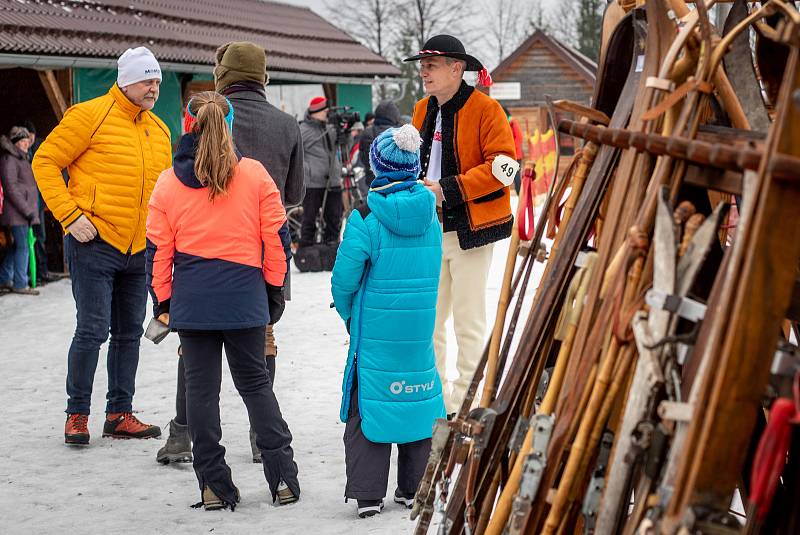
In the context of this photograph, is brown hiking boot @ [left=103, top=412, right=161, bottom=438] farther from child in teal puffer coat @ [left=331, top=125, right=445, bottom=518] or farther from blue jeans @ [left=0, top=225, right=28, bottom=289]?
blue jeans @ [left=0, top=225, right=28, bottom=289]

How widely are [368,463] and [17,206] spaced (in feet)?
23.2

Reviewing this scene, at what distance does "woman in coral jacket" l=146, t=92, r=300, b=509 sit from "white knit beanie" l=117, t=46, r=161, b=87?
931mm

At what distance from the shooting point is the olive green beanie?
15.6 feet

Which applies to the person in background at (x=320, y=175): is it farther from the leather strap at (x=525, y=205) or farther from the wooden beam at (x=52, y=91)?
the leather strap at (x=525, y=205)

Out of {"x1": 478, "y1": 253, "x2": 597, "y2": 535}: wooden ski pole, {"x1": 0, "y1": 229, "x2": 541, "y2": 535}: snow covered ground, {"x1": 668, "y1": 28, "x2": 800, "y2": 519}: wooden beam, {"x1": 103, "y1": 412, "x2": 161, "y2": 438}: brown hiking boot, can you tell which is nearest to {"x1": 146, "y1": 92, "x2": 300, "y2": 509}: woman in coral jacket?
{"x1": 0, "y1": 229, "x2": 541, "y2": 535}: snow covered ground

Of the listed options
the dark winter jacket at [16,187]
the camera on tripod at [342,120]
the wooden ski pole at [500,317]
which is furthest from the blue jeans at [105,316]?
the camera on tripod at [342,120]

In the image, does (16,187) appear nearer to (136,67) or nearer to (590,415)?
(136,67)

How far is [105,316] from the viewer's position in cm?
499

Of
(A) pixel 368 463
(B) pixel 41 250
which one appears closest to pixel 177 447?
(A) pixel 368 463

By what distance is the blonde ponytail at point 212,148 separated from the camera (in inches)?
156

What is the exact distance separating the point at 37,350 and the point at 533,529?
620 centimetres

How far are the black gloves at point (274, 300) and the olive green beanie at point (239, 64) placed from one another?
109cm

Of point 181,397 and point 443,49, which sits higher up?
point 443,49

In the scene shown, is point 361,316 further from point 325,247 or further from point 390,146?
point 325,247
